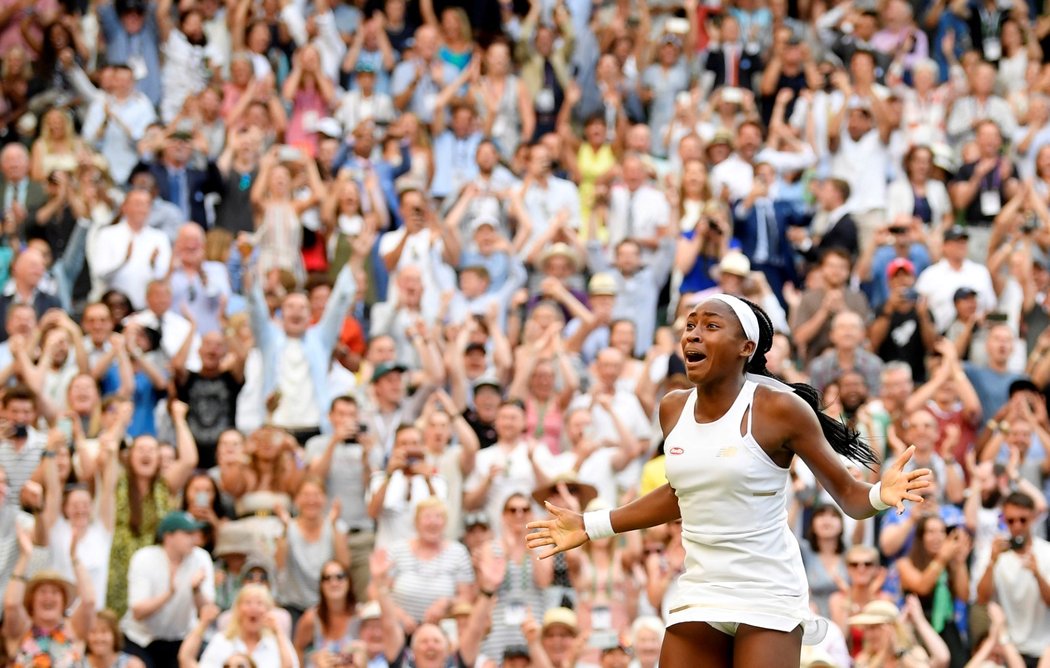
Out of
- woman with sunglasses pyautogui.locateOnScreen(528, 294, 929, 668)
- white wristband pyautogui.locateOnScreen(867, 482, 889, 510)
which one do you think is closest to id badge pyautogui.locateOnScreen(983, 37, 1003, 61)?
woman with sunglasses pyautogui.locateOnScreen(528, 294, 929, 668)

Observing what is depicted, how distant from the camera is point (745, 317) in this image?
6.28 meters

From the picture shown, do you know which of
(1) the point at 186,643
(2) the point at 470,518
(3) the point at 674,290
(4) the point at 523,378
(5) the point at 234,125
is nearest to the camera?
(1) the point at 186,643

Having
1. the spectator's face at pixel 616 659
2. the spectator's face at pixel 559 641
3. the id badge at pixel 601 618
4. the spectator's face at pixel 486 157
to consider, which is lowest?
the spectator's face at pixel 616 659

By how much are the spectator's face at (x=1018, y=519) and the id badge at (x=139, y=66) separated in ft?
29.5

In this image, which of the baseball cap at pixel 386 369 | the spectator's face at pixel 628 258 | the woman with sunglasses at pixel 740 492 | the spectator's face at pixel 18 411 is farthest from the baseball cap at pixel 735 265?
the woman with sunglasses at pixel 740 492

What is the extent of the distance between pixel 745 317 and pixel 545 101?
36.7 feet

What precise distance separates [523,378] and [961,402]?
9.62 ft

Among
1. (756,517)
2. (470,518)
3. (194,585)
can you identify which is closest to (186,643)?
(194,585)

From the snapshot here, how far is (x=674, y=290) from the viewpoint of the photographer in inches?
A: 582

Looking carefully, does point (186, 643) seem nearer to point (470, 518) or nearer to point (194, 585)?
point (194, 585)

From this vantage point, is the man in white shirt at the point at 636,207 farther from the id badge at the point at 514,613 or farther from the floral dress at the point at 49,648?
the floral dress at the point at 49,648

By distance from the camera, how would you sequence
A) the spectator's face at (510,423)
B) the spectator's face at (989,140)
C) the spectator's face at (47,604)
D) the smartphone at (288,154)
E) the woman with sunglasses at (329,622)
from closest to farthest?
the spectator's face at (47,604) < the woman with sunglasses at (329,622) < the spectator's face at (510,423) < the smartphone at (288,154) < the spectator's face at (989,140)

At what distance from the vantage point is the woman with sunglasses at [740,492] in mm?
6121

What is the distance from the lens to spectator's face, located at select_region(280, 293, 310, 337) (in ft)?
42.9
